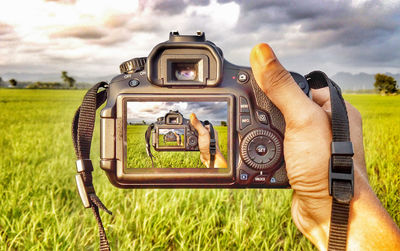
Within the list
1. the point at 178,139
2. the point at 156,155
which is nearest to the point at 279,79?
the point at 178,139

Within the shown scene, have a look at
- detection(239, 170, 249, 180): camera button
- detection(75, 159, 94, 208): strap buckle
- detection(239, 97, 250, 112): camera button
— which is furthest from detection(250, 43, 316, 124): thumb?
detection(75, 159, 94, 208): strap buckle

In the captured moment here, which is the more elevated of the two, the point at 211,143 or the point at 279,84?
the point at 279,84

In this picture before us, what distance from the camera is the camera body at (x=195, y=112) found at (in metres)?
1.65

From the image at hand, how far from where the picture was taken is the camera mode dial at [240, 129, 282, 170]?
165cm

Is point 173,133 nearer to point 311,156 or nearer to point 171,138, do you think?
point 171,138

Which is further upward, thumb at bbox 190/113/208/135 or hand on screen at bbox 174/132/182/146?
thumb at bbox 190/113/208/135

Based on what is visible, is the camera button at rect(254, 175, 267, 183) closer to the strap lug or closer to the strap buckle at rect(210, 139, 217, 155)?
the strap buckle at rect(210, 139, 217, 155)

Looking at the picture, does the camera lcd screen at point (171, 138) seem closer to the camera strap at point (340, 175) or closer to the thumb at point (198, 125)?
the thumb at point (198, 125)

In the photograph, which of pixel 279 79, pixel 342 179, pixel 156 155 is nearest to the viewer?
pixel 342 179

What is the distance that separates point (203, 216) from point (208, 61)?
2.16 meters

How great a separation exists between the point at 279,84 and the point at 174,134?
620 millimetres

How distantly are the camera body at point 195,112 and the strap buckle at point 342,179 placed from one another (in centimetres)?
24

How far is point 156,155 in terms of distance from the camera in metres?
1.79

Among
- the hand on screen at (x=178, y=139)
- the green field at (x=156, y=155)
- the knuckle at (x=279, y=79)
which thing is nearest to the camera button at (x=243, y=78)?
the knuckle at (x=279, y=79)
